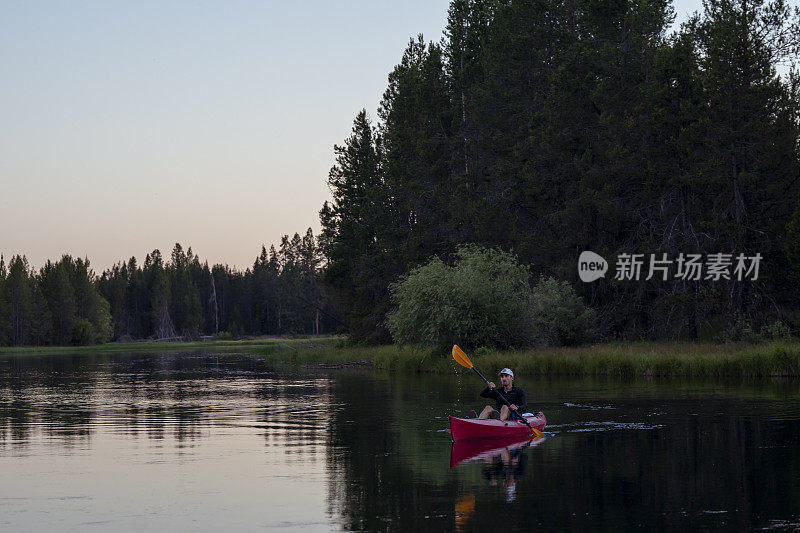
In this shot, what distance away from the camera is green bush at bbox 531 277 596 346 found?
52.0 metres

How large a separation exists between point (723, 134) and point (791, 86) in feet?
23.5

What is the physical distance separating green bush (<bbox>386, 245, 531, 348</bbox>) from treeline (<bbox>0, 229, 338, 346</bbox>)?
94.8 meters

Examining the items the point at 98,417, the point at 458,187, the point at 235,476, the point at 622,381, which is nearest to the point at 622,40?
the point at 458,187

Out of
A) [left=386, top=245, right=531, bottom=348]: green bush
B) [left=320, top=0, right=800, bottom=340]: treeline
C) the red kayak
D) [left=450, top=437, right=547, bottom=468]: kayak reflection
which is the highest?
[left=320, top=0, right=800, bottom=340]: treeline

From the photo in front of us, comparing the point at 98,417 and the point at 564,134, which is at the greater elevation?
A: the point at 564,134

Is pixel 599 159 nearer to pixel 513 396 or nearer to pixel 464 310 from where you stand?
pixel 464 310

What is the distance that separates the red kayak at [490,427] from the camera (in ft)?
70.2

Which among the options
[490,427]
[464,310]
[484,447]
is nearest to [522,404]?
[490,427]

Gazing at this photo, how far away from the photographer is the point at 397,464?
18.2 metres

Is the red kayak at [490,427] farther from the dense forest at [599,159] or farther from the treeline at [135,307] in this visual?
the treeline at [135,307]

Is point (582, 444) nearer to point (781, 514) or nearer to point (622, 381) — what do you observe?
point (781, 514)

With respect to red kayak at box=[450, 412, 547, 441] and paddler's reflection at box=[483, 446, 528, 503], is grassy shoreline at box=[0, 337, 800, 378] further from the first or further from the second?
paddler's reflection at box=[483, 446, 528, 503]

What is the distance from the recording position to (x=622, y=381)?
1549 inches

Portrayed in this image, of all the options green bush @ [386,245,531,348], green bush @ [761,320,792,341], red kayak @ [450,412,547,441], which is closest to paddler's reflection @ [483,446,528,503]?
red kayak @ [450,412,547,441]
